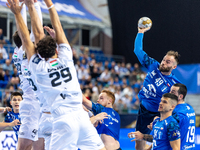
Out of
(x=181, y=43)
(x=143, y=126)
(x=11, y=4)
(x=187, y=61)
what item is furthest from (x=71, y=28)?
(x=11, y=4)

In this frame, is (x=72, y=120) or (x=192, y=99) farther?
(x=192, y=99)

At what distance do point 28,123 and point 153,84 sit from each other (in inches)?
99.4

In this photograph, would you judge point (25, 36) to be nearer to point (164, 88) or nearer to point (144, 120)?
point (164, 88)

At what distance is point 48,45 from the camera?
3.39 m

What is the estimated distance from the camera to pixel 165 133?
428cm

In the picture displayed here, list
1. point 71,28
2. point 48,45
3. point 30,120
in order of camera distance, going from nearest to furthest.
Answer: point 48,45, point 30,120, point 71,28

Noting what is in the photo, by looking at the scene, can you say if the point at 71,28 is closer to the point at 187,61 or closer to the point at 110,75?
the point at 110,75

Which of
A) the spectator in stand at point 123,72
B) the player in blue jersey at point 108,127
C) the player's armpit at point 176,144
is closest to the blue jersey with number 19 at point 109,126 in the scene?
the player in blue jersey at point 108,127

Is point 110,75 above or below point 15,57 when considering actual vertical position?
below

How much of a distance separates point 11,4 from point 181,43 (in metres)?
9.41

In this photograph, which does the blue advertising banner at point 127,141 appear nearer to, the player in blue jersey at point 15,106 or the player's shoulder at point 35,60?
the player in blue jersey at point 15,106

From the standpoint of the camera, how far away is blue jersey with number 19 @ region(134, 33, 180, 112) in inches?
221

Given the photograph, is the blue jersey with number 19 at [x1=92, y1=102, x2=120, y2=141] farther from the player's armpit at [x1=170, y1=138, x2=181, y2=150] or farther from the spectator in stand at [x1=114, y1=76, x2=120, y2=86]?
the spectator in stand at [x1=114, y1=76, x2=120, y2=86]

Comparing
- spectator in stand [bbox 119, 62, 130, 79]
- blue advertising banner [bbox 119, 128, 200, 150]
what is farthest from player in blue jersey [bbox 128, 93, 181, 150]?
spectator in stand [bbox 119, 62, 130, 79]
